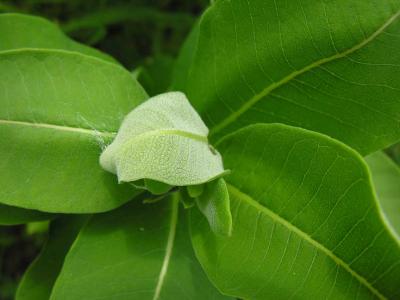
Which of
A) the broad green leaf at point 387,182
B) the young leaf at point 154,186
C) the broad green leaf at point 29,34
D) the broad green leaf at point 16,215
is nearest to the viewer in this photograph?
the young leaf at point 154,186

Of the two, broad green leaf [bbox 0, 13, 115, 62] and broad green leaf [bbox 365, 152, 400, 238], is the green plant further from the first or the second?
broad green leaf [bbox 365, 152, 400, 238]

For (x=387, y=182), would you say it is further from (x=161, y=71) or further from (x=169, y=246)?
(x=161, y=71)

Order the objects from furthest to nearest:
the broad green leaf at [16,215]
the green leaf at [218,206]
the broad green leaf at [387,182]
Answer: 1. the broad green leaf at [387,182]
2. the broad green leaf at [16,215]
3. the green leaf at [218,206]

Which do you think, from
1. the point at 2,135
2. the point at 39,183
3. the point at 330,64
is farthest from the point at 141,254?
the point at 330,64

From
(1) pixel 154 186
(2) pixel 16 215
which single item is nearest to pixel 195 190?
(1) pixel 154 186

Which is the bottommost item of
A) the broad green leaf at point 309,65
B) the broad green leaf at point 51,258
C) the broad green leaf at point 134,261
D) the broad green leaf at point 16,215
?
the broad green leaf at point 51,258

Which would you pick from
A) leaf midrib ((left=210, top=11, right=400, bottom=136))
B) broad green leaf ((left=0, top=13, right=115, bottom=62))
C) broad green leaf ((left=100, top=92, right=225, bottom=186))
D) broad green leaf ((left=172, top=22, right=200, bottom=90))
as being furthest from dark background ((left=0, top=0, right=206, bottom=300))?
broad green leaf ((left=100, top=92, right=225, bottom=186))

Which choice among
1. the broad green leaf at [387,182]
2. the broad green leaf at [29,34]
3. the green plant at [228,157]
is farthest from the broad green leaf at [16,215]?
the broad green leaf at [387,182]

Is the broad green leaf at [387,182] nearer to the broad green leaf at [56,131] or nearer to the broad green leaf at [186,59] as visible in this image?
the broad green leaf at [186,59]
